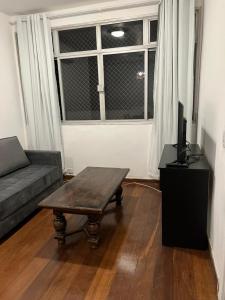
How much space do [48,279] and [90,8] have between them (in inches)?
135

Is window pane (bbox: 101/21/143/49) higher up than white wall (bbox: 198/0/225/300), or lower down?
higher up

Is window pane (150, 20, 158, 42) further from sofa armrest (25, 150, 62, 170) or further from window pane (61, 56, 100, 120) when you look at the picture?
sofa armrest (25, 150, 62, 170)

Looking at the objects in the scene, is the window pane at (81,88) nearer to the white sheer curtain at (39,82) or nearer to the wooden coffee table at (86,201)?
the white sheer curtain at (39,82)

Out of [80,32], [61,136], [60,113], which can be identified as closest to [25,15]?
[80,32]

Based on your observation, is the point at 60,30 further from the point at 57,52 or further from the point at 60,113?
the point at 60,113

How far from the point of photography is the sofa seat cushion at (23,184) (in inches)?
92.1

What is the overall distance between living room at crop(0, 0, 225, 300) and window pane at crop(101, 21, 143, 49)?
0.6 inches

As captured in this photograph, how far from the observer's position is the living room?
181cm

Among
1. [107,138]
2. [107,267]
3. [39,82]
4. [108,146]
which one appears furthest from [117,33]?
[107,267]

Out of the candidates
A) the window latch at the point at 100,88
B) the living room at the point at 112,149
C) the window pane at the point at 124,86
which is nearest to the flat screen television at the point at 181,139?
A: the living room at the point at 112,149

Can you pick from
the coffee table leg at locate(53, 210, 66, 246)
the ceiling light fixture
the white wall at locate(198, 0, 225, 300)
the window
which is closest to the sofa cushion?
the window

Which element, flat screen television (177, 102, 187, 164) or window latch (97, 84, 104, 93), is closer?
flat screen television (177, 102, 187, 164)

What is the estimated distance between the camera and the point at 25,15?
352cm

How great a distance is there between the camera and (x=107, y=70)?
363cm
